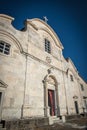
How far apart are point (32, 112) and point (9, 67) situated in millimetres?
4542

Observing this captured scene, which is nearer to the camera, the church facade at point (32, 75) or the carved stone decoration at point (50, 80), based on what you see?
the church facade at point (32, 75)

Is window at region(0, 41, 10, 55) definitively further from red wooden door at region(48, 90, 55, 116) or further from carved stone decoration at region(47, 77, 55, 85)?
red wooden door at region(48, 90, 55, 116)

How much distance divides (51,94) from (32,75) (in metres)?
3.88

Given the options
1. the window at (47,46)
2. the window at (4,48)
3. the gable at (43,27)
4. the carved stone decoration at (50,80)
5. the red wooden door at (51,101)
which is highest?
the gable at (43,27)

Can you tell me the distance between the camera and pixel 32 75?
34.5ft

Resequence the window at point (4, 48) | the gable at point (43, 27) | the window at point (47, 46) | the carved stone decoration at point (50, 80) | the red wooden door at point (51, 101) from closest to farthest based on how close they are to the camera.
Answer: the window at point (4, 48) < the red wooden door at point (51, 101) < the carved stone decoration at point (50, 80) < the gable at point (43, 27) < the window at point (47, 46)

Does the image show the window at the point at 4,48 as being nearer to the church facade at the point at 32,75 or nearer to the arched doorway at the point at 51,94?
the church facade at the point at 32,75

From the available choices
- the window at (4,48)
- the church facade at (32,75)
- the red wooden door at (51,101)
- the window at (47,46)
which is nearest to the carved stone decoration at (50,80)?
the church facade at (32,75)

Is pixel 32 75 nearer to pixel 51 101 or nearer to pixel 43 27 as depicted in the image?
pixel 51 101

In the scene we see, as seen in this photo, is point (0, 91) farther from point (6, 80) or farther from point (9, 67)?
point (9, 67)

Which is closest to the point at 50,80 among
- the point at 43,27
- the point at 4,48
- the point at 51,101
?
the point at 51,101

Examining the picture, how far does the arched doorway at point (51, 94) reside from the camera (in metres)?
11.4

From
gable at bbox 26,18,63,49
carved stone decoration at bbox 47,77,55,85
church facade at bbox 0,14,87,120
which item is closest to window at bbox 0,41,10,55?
church facade at bbox 0,14,87,120

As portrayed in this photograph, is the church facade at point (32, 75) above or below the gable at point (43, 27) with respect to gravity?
below
